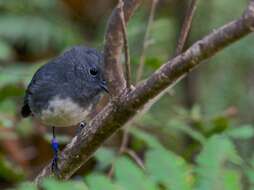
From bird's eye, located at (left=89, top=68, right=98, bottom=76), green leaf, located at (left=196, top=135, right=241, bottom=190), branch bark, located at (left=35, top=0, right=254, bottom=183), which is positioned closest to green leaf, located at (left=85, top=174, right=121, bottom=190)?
green leaf, located at (left=196, top=135, right=241, bottom=190)

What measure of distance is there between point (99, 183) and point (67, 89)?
219 centimetres

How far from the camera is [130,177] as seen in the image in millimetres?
1315

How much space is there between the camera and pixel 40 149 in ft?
17.8

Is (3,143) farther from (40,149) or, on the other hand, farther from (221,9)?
(221,9)

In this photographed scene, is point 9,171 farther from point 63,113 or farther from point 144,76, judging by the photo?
point 144,76

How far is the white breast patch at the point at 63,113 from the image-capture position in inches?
126

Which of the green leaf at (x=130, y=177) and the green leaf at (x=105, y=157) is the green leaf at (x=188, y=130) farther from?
the green leaf at (x=130, y=177)

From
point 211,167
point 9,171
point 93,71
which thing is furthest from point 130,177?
point 9,171

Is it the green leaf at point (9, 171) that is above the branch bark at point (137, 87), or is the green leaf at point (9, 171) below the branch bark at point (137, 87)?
below

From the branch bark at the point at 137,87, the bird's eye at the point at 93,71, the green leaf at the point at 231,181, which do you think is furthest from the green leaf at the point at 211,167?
the bird's eye at the point at 93,71

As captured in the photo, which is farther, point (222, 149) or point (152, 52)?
point (152, 52)

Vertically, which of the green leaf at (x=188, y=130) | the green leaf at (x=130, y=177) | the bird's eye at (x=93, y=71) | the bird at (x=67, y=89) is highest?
the green leaf at (x=130, y=177)

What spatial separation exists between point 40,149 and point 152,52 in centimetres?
128

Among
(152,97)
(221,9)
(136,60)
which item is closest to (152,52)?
(221,9)
